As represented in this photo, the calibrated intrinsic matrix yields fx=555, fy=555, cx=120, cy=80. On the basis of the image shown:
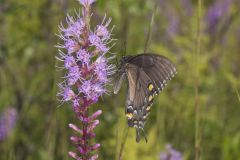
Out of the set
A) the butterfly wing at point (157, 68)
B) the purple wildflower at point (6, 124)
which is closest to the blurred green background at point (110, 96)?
the purple wildflower at point (6, 124)

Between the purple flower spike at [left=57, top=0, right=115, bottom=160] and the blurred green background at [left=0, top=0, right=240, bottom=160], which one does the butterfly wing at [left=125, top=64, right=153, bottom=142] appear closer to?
the purple flower spike at [left=57, top=0, right=115, bottom=160]

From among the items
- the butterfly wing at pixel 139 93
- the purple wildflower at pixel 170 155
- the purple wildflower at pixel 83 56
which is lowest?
the purple wildflower at pixel 170 155

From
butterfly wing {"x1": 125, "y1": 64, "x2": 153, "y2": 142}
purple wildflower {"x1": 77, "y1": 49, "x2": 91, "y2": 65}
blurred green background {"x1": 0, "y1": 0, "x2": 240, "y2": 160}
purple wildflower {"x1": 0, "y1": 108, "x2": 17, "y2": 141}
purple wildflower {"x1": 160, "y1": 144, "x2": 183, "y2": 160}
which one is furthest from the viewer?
blurred green background {"x1": 0, "y1": 0, "x2": 240, "y2": 160}

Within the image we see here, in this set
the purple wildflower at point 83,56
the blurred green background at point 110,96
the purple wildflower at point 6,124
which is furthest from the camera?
the blurred green background at point 110,96

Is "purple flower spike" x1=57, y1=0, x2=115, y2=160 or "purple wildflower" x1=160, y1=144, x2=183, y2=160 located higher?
"purple flower spike" x1=57, y1=0, x2=115, y2=160

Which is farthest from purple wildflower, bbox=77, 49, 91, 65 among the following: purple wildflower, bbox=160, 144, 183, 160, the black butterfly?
purple wildflower, bbox=160, 144, 183, 160

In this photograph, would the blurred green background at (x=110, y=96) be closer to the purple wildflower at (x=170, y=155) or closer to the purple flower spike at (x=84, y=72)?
the purple wildflower at (x=170, y=155)

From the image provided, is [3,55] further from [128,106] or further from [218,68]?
[218,68]

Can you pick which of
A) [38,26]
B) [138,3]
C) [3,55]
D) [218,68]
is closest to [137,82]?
[138,3]
